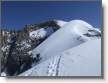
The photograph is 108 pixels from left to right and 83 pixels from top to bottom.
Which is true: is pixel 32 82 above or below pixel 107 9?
below

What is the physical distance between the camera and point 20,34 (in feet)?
6.47

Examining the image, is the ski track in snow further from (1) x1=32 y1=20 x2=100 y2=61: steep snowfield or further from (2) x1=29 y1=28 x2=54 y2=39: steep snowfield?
(2) x1=29 y1=28 x2=54 y2=39: steep snowfield

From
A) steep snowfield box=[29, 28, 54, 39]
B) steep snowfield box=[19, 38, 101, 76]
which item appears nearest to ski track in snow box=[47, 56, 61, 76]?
steep snowfield box=[19, 38, 101, 76]

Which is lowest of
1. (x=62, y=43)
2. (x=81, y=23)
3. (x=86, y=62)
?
(x=86, y=62)

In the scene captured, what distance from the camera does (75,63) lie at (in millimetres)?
1920

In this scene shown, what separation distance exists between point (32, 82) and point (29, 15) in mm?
438

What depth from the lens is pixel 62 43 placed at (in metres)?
1.94

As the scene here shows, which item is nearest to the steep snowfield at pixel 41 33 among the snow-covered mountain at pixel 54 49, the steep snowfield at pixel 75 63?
the snow-covered mountain at pixel 54 49

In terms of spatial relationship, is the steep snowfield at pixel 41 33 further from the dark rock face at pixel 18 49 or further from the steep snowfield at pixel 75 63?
the steep snowfield at pixel 75 63

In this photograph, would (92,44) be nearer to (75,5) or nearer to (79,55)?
(79,55)

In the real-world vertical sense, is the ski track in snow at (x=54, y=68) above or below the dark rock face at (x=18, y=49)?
below

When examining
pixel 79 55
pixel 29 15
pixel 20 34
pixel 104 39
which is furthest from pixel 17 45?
pixel 104 39

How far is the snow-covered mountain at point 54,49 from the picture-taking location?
1.92 metres

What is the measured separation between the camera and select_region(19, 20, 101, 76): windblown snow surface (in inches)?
75.3
